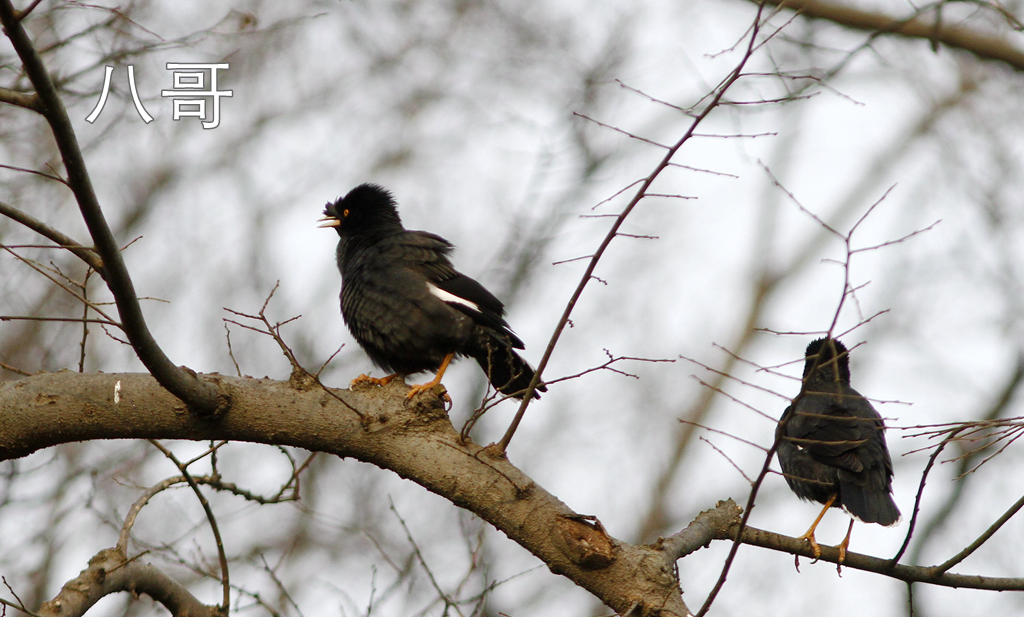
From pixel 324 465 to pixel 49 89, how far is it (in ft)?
36.1

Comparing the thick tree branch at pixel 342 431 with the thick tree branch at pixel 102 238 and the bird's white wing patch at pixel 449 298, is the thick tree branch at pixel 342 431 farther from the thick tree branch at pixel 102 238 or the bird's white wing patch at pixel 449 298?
the bird's white wing patch at pixel 449 298

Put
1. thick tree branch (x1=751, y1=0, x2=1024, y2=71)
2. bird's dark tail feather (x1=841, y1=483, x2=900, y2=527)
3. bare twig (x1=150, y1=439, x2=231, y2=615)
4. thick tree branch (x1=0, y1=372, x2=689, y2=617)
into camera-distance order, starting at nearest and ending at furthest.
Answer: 1. thick tree branch (x1=0, y1=372, x2=689, y2=617)
2. bare twig (x1=150, y1=439, x2=231, y2=615)
3. bird's dark tail feather (x1=841, y1=483, x2=900, y2=527)
4. thick tree branch (x1=751, y1=0, x2=1024, y2=71)

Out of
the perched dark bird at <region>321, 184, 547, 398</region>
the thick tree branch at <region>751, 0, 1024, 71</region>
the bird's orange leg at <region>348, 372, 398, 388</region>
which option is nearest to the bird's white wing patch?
the perched dark bird at <region>321, 184, 547, 398</region>

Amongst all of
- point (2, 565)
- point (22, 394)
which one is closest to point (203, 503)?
point (22, 394)

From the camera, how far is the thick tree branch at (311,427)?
3.40 m

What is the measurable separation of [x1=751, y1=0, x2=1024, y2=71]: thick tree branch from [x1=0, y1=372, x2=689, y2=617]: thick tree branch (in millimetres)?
5399

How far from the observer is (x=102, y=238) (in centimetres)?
294

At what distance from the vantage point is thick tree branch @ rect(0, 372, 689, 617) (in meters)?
3.40

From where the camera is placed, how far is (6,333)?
1112 centimetres

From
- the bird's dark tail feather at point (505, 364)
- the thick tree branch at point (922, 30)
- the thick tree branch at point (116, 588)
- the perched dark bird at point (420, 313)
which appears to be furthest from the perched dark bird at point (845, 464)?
the thick tree branch at point (116, 588)

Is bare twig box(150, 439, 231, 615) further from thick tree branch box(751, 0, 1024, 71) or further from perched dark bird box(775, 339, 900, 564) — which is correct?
thick tree branch box(751, 0, 1024, 71)

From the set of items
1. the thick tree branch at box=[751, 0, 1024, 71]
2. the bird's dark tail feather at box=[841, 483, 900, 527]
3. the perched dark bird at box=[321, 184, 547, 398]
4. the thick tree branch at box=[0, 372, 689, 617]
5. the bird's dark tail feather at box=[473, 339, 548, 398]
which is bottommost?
the thick tree branch at box=[0, 372, 689, 617]

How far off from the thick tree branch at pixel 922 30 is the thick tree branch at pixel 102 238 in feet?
19.3

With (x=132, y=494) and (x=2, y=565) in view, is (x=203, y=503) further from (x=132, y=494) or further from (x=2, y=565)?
(x=132, y=494)
